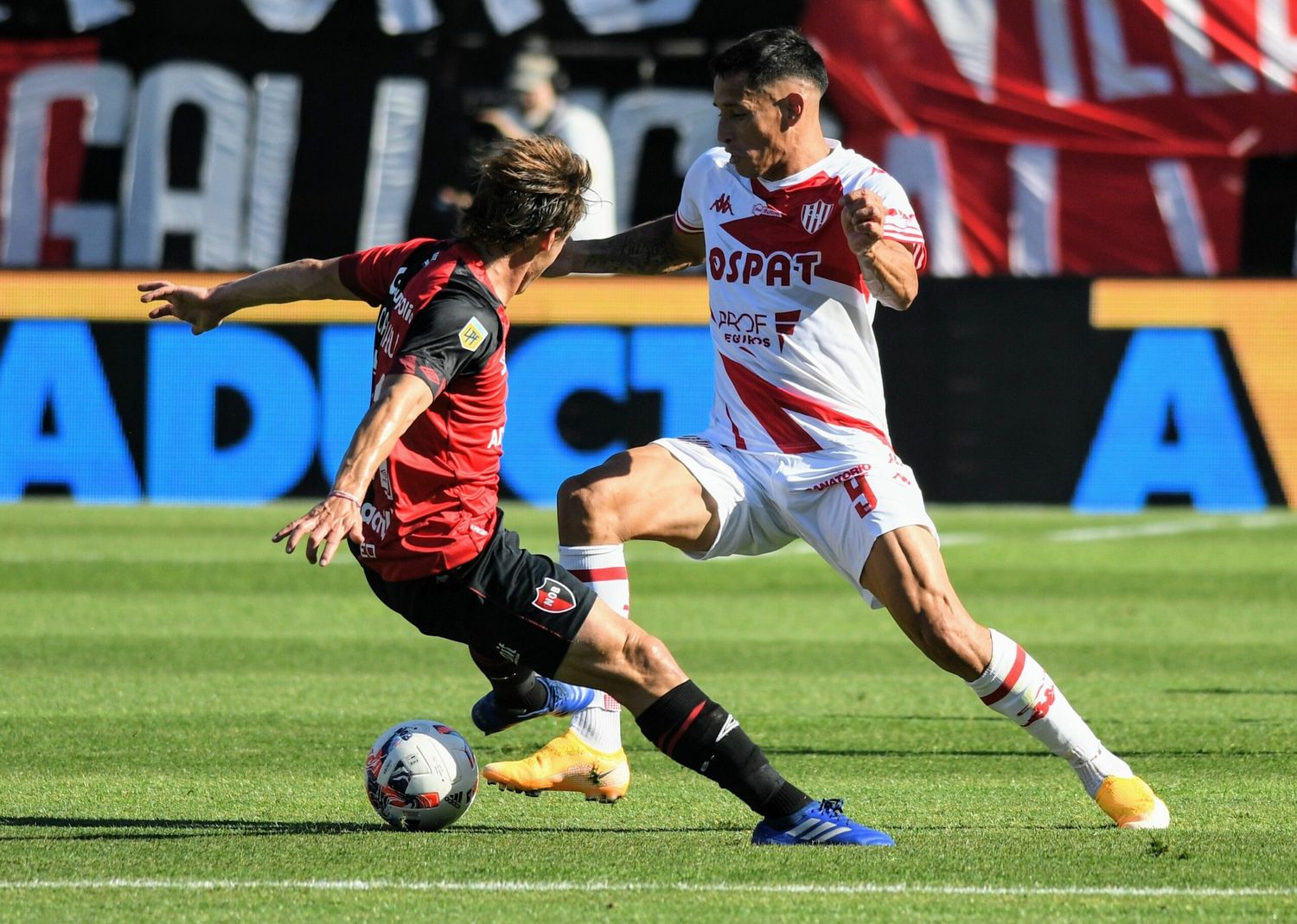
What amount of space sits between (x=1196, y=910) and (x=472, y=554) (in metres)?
2.06

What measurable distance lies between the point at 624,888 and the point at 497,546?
109 centimetres

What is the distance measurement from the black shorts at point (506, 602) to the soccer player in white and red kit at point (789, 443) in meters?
0.69

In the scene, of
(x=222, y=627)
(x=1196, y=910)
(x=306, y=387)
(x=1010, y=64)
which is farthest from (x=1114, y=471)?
(x=1196, y=910)

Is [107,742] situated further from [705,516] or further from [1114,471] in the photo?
[1114,471]

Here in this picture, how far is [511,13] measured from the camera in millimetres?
21078

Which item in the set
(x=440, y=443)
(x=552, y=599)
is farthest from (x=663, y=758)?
(x=440, y=443)

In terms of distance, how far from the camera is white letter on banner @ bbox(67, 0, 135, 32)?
21453mm

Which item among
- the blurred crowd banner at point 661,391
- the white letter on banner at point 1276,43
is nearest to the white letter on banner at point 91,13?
the blurred crowd banner at point 661,391

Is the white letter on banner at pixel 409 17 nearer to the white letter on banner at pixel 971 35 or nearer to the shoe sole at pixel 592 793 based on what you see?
the white letter on banner at pixel 971 35

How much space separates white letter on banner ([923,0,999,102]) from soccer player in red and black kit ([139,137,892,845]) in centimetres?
1634

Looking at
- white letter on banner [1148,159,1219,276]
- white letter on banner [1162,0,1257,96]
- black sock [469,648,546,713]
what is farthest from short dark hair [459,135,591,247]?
white letter on banner [1162,0,1257,96]

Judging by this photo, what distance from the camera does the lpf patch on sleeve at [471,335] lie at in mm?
5156

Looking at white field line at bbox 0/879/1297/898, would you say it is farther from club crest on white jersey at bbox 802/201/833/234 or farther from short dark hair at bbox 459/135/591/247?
club crest on white jersey at bbox 802/201/833/234

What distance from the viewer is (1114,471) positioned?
18016 mm
